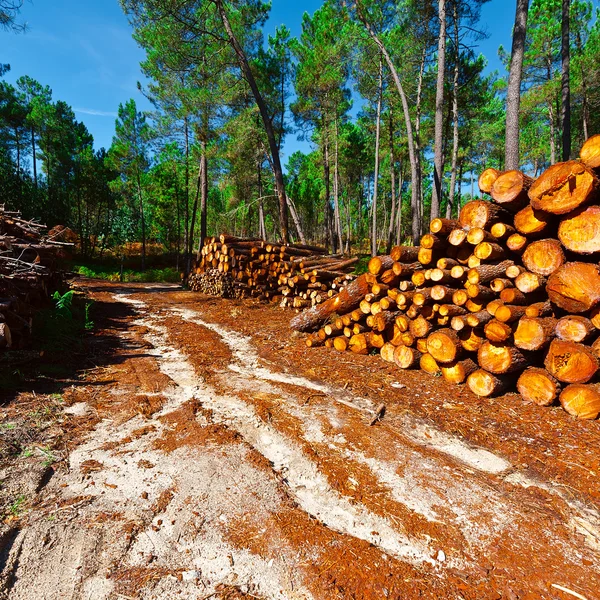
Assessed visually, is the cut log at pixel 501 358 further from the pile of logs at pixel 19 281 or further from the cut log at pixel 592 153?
the pile of logs at pixel 19 281

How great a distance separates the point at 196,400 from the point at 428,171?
1459 inches

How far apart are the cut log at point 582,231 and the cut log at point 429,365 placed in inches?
80.3

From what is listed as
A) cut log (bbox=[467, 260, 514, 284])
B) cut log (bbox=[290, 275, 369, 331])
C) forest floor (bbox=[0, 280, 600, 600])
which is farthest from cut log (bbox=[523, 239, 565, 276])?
cut log (bbox=[290, 275, 369, 331])

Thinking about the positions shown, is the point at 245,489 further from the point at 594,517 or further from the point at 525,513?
the point at 594,517

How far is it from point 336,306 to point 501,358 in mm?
2809

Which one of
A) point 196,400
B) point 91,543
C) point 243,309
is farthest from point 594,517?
point 243,309

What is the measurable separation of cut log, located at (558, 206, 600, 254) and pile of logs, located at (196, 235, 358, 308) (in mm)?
5117

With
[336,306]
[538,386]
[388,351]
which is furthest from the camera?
[336,306]

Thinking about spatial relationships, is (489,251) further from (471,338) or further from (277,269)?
(277,269)

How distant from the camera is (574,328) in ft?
11.5

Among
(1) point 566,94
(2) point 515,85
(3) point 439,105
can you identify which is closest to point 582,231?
(2) point 515,85

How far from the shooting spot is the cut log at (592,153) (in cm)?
339

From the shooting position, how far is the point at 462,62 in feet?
50.1

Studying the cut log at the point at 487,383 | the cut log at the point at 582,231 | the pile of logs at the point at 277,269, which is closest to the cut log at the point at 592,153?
the cut log at the point at 582,231
